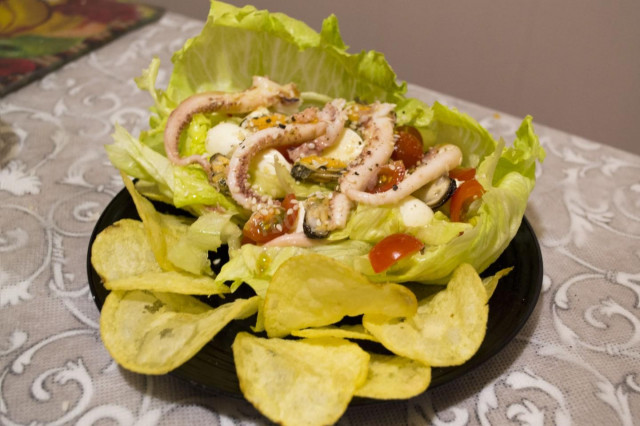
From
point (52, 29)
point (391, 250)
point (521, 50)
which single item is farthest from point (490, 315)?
point (52, 29)

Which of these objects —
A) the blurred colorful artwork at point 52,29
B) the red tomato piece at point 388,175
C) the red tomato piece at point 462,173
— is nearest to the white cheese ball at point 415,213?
the red tomato piece at point 388,175

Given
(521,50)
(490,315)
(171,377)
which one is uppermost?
(521,50)

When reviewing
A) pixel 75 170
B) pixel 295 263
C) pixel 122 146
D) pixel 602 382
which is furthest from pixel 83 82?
pixel 602 382

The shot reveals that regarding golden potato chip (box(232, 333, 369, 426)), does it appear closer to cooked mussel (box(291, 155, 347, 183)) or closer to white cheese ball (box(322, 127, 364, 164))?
cooked mussel (box(291, 155, 347, 183))

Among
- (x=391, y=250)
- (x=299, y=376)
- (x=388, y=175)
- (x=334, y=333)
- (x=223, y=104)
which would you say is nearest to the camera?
(x=299, y=376)

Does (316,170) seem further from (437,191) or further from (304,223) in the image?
(437,191)

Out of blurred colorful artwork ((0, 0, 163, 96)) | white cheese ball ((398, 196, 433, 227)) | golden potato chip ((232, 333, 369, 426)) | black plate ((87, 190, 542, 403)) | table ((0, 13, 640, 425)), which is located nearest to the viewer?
golden potato chip ((232, 333, 369, 426))

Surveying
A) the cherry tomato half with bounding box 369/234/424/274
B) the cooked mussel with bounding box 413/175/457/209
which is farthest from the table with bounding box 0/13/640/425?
the cooked mussel with bounding box 413/175/457/209
